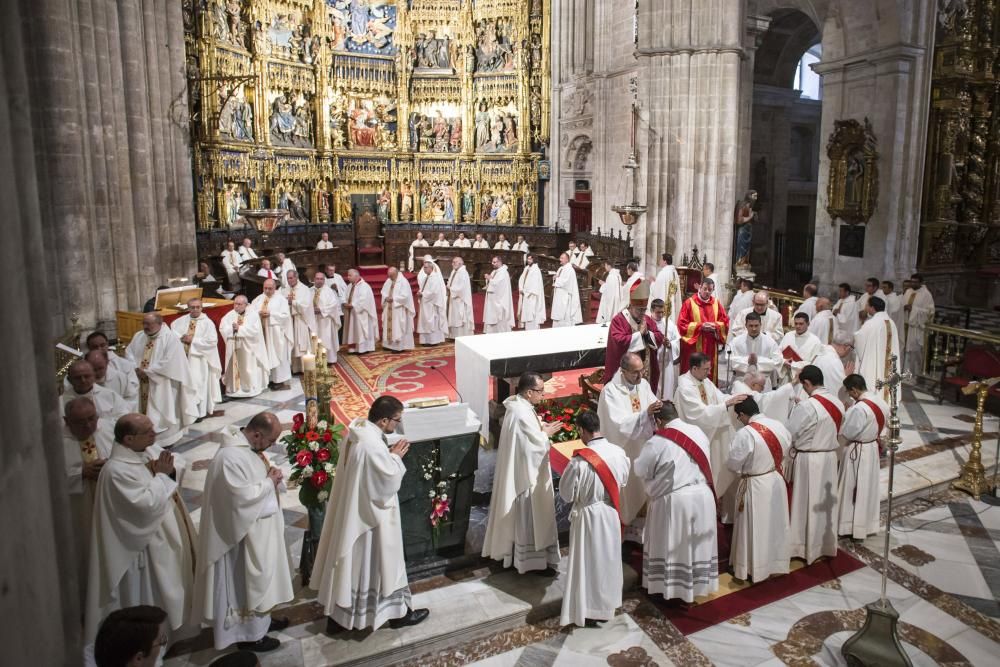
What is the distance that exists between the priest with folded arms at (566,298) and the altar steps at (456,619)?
950 cm

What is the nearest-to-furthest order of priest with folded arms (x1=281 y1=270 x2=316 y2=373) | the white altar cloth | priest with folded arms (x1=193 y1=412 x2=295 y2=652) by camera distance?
priest with folded arms (x1=193 y1=412 x2=295 y2=652), the white altar cloth, priest with folded arms (x1=281 y1=270 x2=316 y2=373)

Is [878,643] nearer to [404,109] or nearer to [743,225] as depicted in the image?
[743,225]

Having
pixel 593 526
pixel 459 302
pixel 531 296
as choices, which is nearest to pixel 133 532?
pixel 593 526

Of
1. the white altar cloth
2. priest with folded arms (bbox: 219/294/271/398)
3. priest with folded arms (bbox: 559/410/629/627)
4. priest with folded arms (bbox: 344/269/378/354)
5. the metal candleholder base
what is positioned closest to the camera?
the metal candleholder base

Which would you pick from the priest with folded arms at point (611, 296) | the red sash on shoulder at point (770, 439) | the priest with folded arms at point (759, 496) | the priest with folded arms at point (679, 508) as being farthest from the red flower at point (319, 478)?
the priest with folded arms at point (611, 296)

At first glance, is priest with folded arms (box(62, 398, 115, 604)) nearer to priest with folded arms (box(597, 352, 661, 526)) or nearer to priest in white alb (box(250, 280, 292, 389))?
priest with folded arms (box(597, 352, 661, 526))

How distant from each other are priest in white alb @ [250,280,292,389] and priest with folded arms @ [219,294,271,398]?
0.56 ft

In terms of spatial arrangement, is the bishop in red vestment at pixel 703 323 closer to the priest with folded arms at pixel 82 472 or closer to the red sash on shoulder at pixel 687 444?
the red sash on shoulder at pixel 687 444

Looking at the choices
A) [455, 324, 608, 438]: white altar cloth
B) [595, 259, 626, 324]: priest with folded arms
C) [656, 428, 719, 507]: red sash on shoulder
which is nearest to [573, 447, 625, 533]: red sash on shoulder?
[656, 428, 719, 507]: red sash on shoulder

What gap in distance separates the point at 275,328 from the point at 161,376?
111 inches

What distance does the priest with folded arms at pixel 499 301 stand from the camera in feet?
50.1

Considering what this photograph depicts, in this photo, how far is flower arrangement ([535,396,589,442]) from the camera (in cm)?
854

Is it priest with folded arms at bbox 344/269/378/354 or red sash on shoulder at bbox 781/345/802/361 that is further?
priest with folded arms at bbox 344/269/378/354

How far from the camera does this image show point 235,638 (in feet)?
16.4
